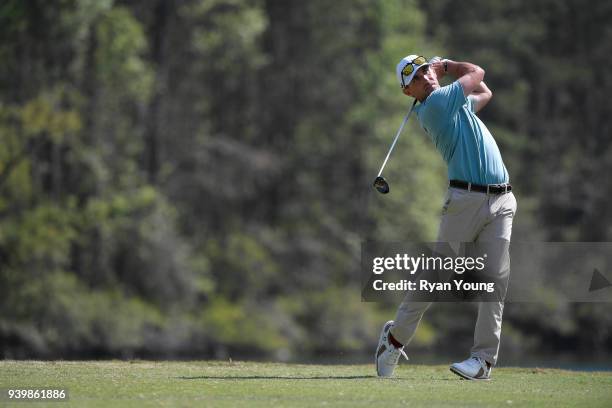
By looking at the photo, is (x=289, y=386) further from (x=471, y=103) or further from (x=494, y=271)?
(x=471, y=103)

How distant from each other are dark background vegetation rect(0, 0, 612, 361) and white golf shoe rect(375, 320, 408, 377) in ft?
69.2

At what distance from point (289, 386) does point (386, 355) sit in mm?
1473

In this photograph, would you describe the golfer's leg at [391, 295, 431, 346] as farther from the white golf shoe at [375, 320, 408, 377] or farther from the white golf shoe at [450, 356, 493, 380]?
the white golf shoe at [450, 356, 493, 380]

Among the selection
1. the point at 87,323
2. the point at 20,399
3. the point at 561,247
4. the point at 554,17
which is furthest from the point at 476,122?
the point at 554,17

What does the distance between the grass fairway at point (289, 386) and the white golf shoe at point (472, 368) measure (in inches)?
4.3

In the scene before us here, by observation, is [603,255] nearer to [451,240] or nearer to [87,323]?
[87,323]

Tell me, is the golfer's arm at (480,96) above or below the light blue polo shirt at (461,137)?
above

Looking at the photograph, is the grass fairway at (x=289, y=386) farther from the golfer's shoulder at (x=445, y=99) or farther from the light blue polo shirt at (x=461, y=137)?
the golfer's shoulder at (x=445, y=99)

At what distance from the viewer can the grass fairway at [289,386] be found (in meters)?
10.1

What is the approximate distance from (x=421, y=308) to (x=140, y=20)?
30.5 m

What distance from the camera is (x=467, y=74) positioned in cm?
1219

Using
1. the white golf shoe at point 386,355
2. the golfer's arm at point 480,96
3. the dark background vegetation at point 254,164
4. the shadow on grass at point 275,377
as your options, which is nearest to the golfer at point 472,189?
the golfer's arm at point 480,96

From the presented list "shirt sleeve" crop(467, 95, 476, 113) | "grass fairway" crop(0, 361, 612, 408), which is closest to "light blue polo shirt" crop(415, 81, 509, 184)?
"shirt sleeve" crop(467, 95, 476, 113)

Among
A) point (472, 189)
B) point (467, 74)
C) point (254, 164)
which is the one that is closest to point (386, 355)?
point (472, 189)
